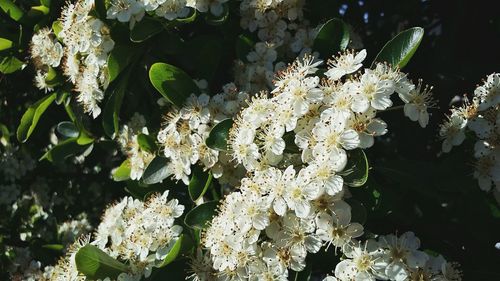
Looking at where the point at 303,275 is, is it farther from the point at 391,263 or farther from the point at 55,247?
the point at 55,247

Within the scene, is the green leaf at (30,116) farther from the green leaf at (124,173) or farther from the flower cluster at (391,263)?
the flower cluster at (391,263)

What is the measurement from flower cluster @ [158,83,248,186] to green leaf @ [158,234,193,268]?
0.63 ft

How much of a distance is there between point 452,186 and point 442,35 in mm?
961

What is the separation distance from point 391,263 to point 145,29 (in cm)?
94

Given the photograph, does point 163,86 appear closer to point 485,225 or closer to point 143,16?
point 143,16

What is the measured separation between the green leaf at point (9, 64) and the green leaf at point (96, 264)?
911 mm

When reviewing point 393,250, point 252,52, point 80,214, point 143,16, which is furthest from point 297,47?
point 80,214

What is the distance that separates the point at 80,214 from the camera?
3.15 m

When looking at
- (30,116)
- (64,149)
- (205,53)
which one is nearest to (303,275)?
(205,53)

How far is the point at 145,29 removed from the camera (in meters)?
1.88

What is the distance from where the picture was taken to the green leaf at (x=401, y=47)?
165cm

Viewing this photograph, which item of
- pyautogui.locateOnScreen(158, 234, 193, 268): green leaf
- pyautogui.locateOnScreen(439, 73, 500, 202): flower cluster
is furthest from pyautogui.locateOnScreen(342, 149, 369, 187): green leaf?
pyautogui.locateOnScreen(158, 234, 193, 268): green leaf

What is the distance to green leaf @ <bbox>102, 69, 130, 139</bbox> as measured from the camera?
2.00 m

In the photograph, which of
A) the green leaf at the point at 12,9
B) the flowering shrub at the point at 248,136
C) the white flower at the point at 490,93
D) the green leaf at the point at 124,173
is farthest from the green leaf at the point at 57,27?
the white flower at the point at 490,93
